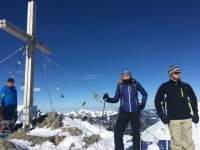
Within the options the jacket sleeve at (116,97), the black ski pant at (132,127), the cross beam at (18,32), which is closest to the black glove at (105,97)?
the jacket sleeve at (116,97)

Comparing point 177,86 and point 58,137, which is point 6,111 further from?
point 177,86

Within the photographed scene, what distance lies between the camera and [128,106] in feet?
18.9

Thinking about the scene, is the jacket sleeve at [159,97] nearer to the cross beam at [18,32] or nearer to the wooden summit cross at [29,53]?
the wooden summit cross at [29,53]

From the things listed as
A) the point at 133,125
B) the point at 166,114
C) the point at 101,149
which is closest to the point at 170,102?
the point at 166,114

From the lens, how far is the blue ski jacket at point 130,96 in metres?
5.76

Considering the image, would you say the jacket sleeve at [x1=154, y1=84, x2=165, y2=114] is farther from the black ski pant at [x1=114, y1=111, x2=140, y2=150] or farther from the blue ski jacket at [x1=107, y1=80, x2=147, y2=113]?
the black ski pant at [x1=114, y1=111, x2=140, y2=150]

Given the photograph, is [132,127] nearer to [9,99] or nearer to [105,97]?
[105,97]

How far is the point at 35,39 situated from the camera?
9797mm

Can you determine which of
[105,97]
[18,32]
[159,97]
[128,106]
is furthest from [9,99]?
[159,97]

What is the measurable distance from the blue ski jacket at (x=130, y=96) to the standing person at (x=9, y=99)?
5.19 meters

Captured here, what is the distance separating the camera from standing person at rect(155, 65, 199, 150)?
16.8 feet

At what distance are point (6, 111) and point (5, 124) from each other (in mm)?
624

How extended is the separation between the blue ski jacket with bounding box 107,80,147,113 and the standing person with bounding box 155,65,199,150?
65 centimetres

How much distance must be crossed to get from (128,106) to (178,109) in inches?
56.3
